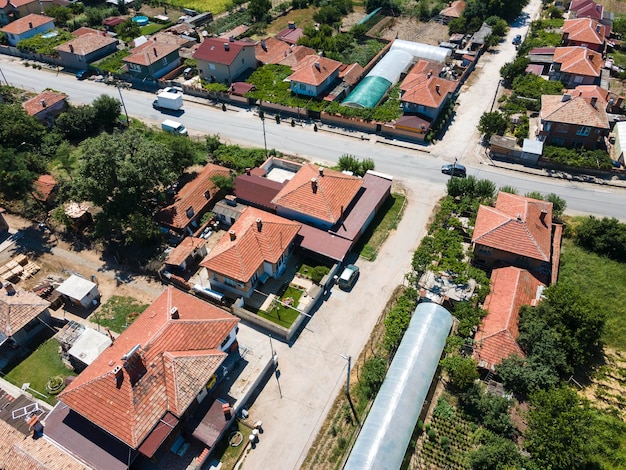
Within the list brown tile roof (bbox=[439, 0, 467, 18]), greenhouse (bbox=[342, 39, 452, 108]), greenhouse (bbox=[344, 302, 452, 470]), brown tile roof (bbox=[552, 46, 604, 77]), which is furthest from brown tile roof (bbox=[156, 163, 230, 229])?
brown tile roof (bbox=[439, 0, 467, 18])

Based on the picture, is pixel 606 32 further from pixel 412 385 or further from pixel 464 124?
pixel 412 385

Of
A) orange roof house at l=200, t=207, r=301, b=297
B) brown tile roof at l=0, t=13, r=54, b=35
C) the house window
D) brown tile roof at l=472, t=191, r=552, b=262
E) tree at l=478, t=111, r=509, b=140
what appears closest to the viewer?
orange roof house at l=200, t=207, r=301, b=297

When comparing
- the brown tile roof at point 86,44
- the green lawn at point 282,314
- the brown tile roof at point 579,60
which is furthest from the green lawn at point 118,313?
the brown tile roof at point 579,60

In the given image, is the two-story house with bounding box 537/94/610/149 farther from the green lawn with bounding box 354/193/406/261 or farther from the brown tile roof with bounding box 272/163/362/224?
the brown tile roof with bounding box 272/163/362/224

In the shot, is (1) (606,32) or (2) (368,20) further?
(2) (368,20)

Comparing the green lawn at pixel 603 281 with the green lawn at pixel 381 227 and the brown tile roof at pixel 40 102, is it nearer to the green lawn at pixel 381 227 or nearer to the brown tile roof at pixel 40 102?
the green lawn at pixel 381 227

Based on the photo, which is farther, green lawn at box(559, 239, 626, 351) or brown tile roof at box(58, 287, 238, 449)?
green lawn at box(559, 239, 626, 351)

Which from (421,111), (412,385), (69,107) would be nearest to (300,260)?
(412,385)
